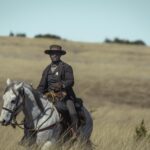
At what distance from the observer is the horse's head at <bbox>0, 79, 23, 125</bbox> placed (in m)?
13.2

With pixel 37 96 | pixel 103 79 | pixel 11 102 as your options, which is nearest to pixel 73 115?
pixel 37 96

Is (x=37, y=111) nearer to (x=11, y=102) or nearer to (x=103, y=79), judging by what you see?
(x=11, y=102)

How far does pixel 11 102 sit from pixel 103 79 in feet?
114

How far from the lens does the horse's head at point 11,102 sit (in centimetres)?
1324

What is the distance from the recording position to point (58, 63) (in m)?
14.9

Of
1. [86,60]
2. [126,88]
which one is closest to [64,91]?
[126,88]

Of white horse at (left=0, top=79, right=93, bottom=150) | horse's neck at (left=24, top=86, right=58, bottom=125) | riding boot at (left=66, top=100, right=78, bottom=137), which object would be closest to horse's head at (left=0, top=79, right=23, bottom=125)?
white horse at (left=0, top=79, right=93, bottom=150)

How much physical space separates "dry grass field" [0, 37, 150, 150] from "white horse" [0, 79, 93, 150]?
14.3 inches

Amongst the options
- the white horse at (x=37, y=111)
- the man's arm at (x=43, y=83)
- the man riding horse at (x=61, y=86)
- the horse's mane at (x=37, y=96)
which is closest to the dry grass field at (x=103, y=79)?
the white horse at (x=37, y=111)

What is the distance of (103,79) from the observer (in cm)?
4822

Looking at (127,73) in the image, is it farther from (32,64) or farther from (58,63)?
(58,63)

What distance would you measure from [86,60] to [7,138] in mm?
46432

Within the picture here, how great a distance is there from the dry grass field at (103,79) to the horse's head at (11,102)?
2.78ft

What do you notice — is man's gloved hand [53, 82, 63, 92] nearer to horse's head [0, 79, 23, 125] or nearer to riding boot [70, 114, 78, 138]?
riding boot [70, 114, 78, 138]
